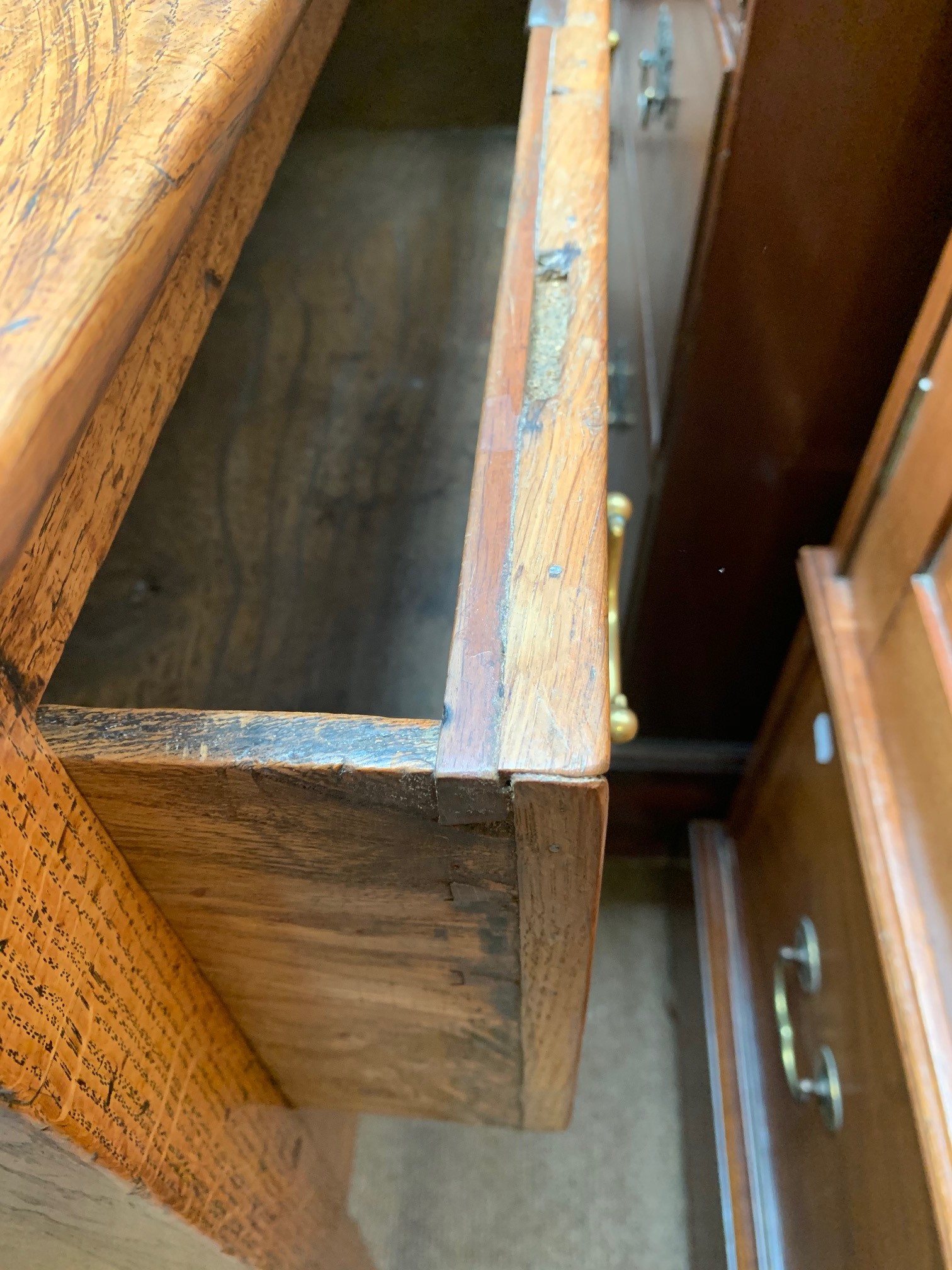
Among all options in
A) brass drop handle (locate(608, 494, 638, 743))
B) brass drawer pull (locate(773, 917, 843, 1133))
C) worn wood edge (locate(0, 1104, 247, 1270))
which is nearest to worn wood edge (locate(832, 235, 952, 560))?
brass drop handle (locate(608, 494, 638, 743))

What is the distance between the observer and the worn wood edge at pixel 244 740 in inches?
10.6

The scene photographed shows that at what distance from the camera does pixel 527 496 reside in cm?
32

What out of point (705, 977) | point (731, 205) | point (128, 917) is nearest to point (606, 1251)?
point (705, 977)

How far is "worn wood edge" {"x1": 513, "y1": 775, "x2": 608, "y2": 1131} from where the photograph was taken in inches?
10.2

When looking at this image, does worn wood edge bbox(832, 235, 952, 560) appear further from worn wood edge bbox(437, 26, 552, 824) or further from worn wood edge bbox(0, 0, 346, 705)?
worn wood edge bbox(0, 0, 346, 705)

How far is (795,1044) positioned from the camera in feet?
2.28

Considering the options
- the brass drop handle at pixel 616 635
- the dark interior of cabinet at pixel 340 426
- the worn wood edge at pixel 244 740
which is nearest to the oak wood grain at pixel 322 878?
the worn wood edge at pixel 244 740

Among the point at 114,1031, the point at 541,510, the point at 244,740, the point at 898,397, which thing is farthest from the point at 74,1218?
the point at 898,397

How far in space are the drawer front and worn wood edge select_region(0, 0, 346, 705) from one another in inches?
19.3

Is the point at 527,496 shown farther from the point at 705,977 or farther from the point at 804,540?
the point at 705,977

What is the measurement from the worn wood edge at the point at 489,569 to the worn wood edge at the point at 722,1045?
26.9 inches

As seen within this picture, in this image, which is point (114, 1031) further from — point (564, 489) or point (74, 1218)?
point (564, 489)

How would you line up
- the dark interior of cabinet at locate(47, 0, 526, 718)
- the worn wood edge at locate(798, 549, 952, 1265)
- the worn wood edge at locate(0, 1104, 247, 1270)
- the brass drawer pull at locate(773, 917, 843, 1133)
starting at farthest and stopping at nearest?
the dark interior of cabinet at locate(47, 0, 526, 718), the brass drawer pull at locate(773, 917, 843, 1133), the worn wood edge at locate(798, 549, 952, 1265), the worn wood edge at locate(0, 1104, 247, 1270)

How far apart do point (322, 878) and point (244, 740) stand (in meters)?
0.08
